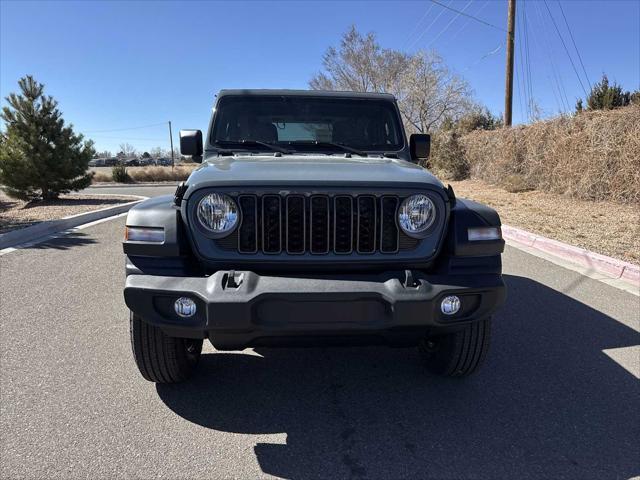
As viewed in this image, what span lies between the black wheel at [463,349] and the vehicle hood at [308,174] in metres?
0.92

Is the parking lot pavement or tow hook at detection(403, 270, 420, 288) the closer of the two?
tow hook at detection(403, 270, 420, 288)

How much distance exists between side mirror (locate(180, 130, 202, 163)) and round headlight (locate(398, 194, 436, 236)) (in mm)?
2014

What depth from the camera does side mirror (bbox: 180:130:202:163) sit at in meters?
3.90

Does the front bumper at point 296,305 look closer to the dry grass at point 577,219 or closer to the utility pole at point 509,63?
the dry grass at point 577,219

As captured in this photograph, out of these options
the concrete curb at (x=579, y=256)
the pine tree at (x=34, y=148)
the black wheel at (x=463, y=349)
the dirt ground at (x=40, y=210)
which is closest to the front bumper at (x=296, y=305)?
the black wheel at (x=463, y=349)

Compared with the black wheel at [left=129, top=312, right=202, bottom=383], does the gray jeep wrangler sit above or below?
above

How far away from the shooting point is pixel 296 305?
235 cm

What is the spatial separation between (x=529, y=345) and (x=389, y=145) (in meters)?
1.93

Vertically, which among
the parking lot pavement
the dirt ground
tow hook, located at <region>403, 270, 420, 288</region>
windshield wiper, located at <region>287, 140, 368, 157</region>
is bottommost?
the parking lot pavement

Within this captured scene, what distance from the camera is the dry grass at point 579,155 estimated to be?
423 inches

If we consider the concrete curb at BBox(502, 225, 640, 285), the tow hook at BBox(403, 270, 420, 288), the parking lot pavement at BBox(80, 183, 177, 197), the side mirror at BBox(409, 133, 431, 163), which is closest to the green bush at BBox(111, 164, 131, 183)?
the parking lot pavement at BBox(80, 183, 177, 197)

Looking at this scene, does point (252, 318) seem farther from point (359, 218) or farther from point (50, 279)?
point (50, 279)

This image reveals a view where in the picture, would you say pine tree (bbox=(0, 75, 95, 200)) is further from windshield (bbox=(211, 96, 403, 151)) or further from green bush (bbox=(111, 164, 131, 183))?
green bush (bbox=(111, 164, 131, 183))

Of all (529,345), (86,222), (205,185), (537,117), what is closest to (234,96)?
(205,185)
